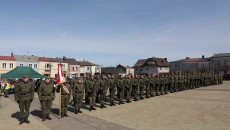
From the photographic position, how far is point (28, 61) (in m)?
43.3

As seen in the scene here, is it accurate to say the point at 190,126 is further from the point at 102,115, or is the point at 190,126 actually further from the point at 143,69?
the point at 143,69

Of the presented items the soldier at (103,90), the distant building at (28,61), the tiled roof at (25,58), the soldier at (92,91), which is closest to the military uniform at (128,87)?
the soldier at (103,90)

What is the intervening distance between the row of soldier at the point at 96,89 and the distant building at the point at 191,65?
38075mm

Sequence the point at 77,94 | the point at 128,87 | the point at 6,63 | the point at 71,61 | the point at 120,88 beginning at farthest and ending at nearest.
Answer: the point at 71,61
the point at 6,63
the point at 128,87
the point at 120,88
the point at 77,94

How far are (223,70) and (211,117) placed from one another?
48.0 meters

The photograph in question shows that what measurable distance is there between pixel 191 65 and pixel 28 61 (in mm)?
51301

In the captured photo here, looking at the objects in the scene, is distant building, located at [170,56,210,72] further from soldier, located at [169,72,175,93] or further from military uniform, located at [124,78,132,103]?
military uniform, located at [124,78,132,103]

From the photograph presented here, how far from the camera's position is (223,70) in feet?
155

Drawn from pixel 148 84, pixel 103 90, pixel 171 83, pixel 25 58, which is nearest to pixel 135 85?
pixel 148 84

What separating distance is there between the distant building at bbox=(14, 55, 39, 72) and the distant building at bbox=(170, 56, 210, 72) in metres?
45.5

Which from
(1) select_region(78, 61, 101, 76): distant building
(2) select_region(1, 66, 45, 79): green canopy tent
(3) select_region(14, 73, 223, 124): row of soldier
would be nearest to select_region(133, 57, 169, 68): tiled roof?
(1) select_region(78, 61, 101, 76): distant building

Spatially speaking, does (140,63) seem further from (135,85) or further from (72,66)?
(135,85)

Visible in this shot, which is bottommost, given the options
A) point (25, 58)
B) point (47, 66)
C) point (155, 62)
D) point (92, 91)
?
point (92, 91)

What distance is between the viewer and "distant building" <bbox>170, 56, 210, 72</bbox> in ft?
178
